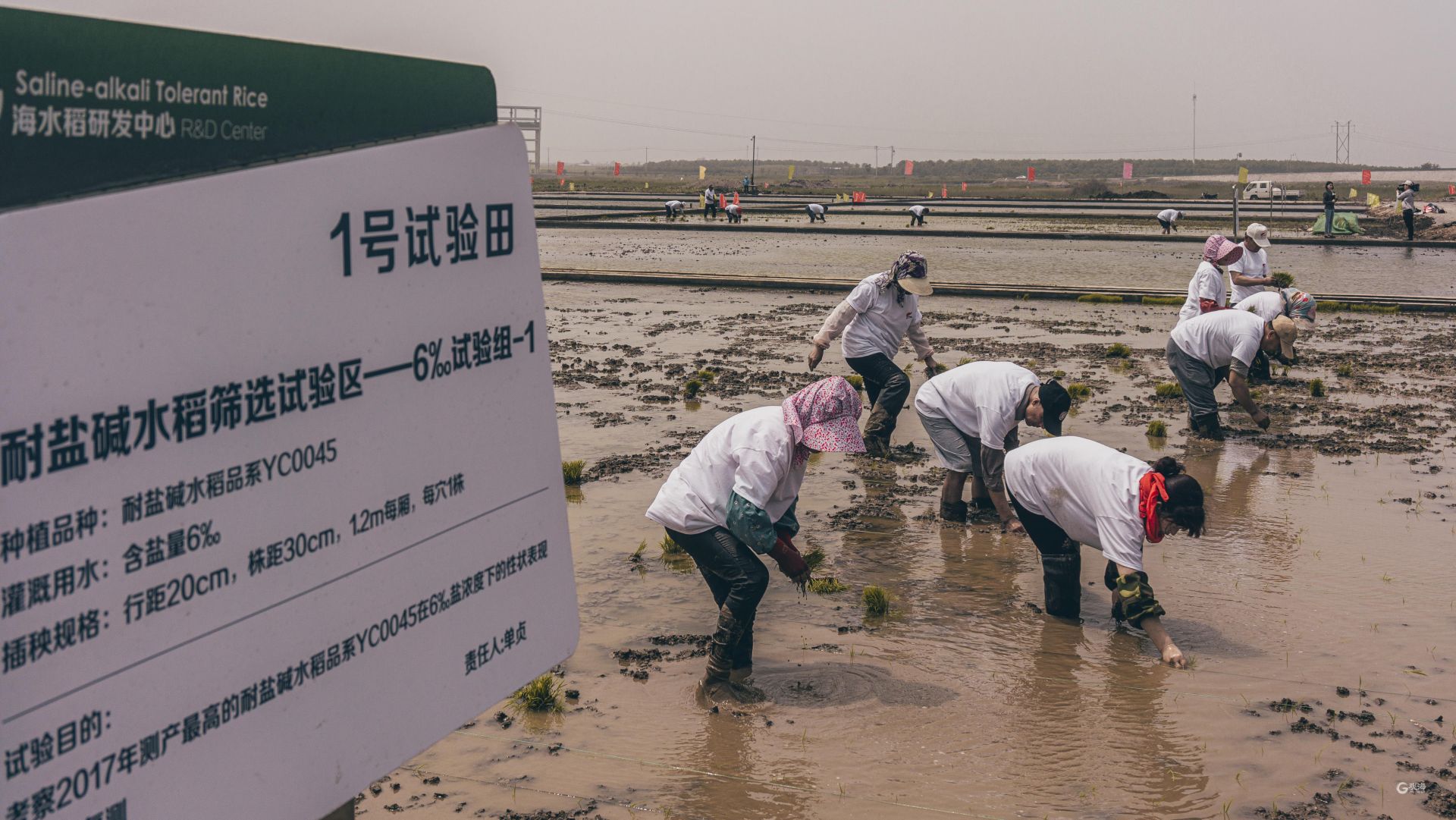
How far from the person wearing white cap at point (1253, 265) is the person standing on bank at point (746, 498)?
31.5ft

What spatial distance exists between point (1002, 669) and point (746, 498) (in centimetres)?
178

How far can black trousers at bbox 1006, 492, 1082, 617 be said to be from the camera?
6.70 m

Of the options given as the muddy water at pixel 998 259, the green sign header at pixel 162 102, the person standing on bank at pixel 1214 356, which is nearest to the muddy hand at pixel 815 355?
the person standing on bank at pixel 1214 356

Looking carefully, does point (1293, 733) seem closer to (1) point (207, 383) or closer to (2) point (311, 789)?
(2) point (311, 789)

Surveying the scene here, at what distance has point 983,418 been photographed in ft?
26.0

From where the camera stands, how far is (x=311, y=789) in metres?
2.08

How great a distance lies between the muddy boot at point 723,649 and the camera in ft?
18.2

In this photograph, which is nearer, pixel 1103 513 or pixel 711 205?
pixel 1103 513

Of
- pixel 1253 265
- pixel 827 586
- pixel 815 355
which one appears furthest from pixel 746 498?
pixel 1253 265

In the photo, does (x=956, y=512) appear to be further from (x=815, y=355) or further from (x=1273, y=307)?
(x=1273, y=307)

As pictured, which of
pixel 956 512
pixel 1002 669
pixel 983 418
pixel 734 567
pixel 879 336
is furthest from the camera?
pixel 879 336

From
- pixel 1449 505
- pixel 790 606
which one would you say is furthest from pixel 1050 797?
pixel 1449 505

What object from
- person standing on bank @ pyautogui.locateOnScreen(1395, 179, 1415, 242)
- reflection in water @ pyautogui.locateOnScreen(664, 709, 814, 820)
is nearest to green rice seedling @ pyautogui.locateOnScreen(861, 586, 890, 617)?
reflection in water @ pyautogui.locateOnScreen(664, 709, 814, 820)

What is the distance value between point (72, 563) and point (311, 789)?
62 centimetres
